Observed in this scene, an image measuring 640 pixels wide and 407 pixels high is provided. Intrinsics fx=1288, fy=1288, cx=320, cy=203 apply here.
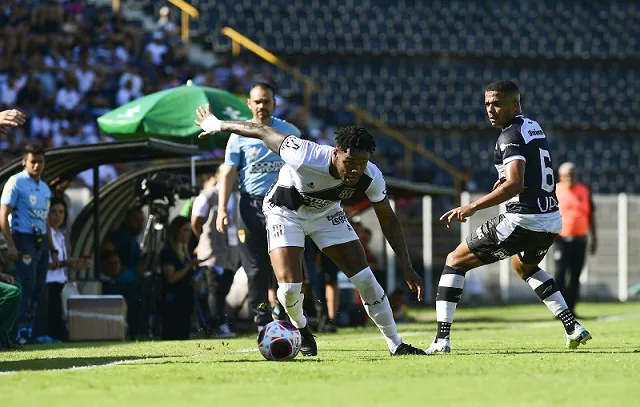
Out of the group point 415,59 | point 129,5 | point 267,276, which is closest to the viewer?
point 267,276

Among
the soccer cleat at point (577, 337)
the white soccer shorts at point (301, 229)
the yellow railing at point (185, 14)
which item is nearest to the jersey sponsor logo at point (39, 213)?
the white soccer shorts at point (301, 229)

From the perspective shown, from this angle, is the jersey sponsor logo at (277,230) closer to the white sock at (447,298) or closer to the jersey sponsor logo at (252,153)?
the white sock at (447,298)

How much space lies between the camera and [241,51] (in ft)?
98.2

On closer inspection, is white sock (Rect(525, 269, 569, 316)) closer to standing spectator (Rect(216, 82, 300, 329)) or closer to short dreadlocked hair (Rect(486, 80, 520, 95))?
short dreadlocked hair (Rect(486, 80, 520, 95))

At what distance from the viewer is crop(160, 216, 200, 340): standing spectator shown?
45.7ft

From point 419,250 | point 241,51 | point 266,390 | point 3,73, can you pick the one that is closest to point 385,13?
point 241,51

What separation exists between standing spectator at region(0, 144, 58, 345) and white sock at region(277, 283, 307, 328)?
4.49 m

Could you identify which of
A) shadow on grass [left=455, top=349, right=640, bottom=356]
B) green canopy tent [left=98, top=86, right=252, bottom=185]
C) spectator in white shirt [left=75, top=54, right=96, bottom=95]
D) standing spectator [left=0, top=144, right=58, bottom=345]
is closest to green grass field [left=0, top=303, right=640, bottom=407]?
shadow on grass [left=455, top=349, right=640, bottom=356]

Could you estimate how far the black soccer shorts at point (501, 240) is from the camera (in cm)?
998

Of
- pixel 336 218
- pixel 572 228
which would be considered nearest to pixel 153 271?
pixel 336 218

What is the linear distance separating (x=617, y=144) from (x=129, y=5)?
12963 mm

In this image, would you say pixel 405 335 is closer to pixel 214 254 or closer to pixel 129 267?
pixel 214 254

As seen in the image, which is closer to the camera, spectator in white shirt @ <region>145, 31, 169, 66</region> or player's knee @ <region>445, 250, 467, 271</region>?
player's knee @ <region>445, 250, 467, 271</region>

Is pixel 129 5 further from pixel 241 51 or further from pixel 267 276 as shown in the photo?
pixel 267 276
